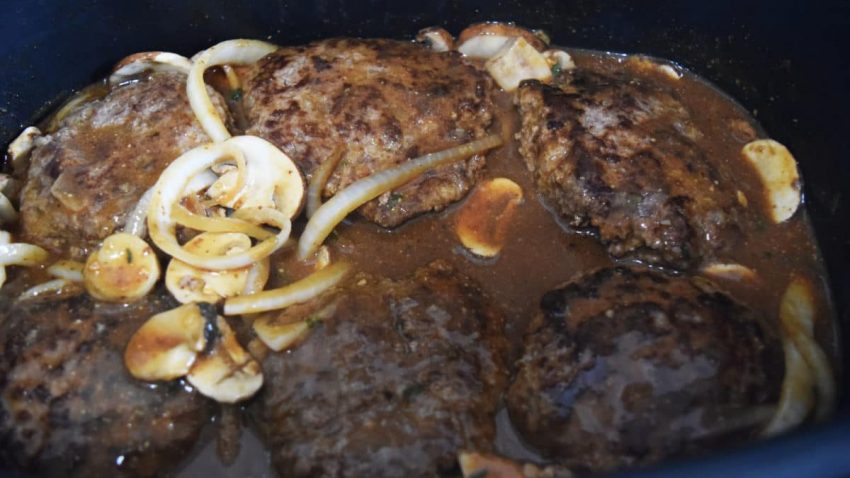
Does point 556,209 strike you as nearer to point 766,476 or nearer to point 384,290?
point 384,290

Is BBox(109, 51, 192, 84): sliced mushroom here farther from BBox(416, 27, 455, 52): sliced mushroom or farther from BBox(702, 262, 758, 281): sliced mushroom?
BBox(702, 262, 758, 281): sliced mushroom

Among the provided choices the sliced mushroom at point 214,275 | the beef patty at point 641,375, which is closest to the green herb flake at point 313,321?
the sliced mushroom at point 214,275

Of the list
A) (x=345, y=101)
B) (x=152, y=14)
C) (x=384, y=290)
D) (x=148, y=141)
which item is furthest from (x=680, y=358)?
(x=152, y=14)

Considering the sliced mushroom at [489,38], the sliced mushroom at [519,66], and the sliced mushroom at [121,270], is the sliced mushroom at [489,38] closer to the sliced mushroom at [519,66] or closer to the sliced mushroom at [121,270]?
the sliced mushroom at [519,66]

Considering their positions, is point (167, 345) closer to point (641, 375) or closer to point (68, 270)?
point (68, 270)

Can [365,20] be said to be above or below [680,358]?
above
